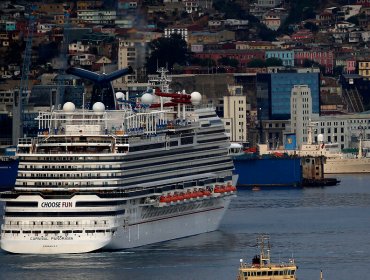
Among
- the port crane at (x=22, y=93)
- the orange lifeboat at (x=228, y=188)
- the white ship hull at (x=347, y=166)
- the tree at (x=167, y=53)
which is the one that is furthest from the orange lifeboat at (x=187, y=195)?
the tree at (x=167, y=53)

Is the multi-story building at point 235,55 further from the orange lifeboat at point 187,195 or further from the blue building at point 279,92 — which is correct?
the orange lifeboat at point 187,195

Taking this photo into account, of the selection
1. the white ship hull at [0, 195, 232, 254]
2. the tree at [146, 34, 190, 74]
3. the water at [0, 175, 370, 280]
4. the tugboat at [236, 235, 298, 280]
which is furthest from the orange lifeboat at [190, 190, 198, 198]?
the tree at [146, 34, 190, 74]

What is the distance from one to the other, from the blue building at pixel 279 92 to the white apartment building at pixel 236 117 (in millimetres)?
5428

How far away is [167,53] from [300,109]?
12.4 meters

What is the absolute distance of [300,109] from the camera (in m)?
120

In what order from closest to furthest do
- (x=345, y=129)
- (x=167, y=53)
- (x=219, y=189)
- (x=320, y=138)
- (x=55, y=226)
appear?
(x=55, y=226) → (x=219, y=189) → (x=320, y=138) → (x=345, y=129) → (x=167, y=53)

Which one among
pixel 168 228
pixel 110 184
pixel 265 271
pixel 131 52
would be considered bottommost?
pixel 168 228

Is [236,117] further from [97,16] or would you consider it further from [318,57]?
[318,57]

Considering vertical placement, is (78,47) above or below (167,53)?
above

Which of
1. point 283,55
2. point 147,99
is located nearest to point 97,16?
point 283,55

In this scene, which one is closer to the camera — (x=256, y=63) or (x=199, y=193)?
(x=199, y=193)

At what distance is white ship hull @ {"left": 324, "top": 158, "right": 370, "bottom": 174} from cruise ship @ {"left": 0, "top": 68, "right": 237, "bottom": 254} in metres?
40.0

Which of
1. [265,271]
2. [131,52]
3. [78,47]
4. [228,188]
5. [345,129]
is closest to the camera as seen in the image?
[265,271]

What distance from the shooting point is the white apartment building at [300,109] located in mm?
119438
